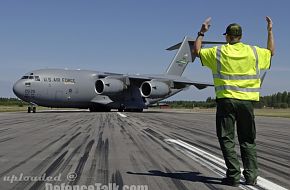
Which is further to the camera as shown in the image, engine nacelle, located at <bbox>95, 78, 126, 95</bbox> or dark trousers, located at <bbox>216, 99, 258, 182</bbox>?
engine nacelle, located at <bbox>95, 78, 126, 95</bbox>

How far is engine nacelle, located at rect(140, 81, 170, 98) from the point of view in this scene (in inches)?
1512

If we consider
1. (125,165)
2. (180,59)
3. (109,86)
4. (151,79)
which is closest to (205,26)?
(125,165)

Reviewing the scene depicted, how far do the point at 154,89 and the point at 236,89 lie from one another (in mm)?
33059

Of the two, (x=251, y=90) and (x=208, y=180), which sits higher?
(x=251, y=90)

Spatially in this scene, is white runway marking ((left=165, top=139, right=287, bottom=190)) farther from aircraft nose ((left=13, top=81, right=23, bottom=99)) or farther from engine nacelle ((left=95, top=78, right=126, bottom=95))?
engine nacelle ((left=95, top=78, right=126, bottom=95))

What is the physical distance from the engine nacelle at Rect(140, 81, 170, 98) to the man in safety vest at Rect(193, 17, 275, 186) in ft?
107

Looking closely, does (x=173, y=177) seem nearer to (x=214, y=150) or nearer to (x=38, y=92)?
(x=214, y=150)

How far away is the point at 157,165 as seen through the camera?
6.83 metres

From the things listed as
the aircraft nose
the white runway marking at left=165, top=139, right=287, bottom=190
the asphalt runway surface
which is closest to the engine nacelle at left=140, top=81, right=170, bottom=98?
the aircraft nose

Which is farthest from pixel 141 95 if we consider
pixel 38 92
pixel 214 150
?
pixel 214 150

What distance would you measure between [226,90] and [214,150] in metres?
3.94

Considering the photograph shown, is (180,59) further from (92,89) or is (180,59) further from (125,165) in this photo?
(125,165)

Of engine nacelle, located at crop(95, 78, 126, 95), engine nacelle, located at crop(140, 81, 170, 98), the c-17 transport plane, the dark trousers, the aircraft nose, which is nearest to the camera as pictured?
the dark trousers

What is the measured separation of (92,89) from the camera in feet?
125
